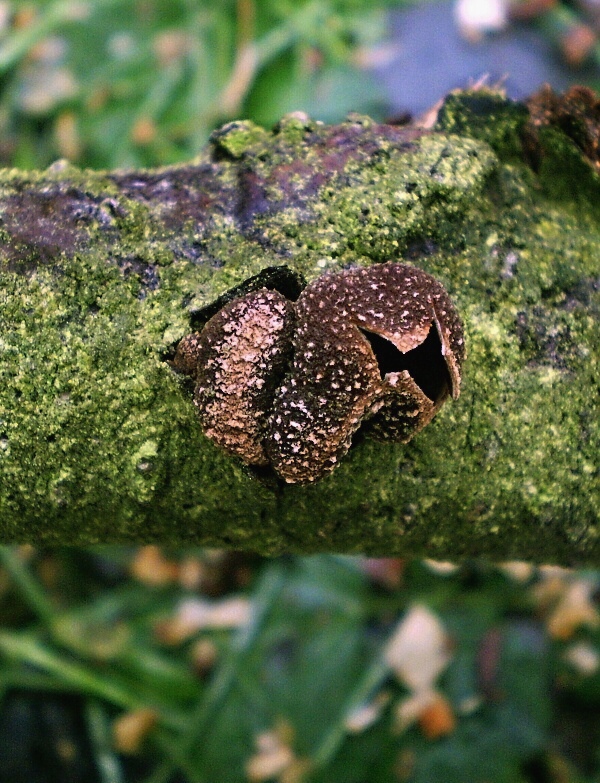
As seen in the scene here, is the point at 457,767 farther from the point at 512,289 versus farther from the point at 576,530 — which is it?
the point at 512,289

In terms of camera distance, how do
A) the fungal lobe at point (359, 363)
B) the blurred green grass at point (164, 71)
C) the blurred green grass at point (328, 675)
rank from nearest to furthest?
the fungal lobe at point (359, 363)
the blurred green grass at point (328, 675)
the blurred green grass at point (164, 71)

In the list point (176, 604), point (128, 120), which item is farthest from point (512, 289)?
point (128, 120)

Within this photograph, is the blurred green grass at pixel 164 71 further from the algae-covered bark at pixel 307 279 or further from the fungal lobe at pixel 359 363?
the fungal lobe at pixel 359 363

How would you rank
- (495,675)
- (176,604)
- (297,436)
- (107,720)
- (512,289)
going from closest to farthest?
1. (297,436)
2. (512,289)
3. (495,675)
4. (107,720)
5. (176,604)

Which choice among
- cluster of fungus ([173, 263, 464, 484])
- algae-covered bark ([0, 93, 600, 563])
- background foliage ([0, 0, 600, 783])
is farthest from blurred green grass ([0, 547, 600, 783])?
cluster of fungus ([173, 263, 464, 484])

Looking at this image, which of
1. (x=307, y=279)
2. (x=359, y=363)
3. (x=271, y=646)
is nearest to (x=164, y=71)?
(x=271, y=646)

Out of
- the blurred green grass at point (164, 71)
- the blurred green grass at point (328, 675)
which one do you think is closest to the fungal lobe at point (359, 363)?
the blurred green grass at point (328, 675)
